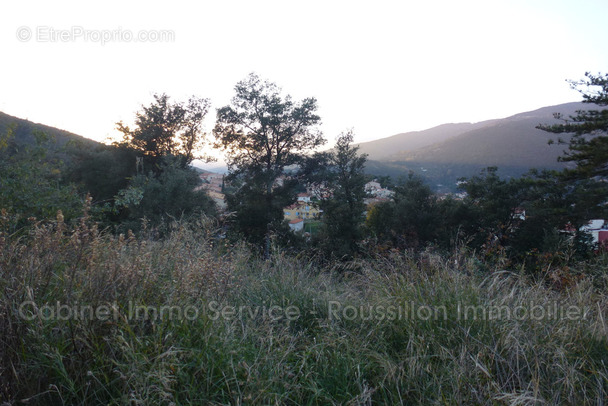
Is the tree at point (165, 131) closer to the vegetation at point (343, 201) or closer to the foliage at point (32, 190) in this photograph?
the vegetation at point (343, 201)

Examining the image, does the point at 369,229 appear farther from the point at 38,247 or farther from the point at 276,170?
the point at 38,247

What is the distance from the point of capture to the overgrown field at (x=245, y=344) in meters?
1.70

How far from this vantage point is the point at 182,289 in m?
2.21

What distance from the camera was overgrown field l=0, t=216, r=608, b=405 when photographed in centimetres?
170

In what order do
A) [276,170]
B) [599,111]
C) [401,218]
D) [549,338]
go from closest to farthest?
[549,338], [599,111], [401,218], [276,170]

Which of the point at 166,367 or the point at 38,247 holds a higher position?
the point at 38,247

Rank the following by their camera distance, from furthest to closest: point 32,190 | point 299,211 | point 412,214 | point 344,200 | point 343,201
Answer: point 299,211
point 344,200
point 343,201
point 412,214
point 32,190

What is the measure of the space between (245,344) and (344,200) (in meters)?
15.4

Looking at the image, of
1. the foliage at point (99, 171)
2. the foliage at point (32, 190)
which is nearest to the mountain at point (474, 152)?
the foliage at point (99, 171)

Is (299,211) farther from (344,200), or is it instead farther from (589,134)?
(589,134)

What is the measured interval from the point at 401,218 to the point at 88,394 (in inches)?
586

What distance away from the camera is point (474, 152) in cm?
3884

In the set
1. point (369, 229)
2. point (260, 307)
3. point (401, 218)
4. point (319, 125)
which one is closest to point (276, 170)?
point (319, 125)

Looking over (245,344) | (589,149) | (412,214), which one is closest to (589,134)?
(589,149)
